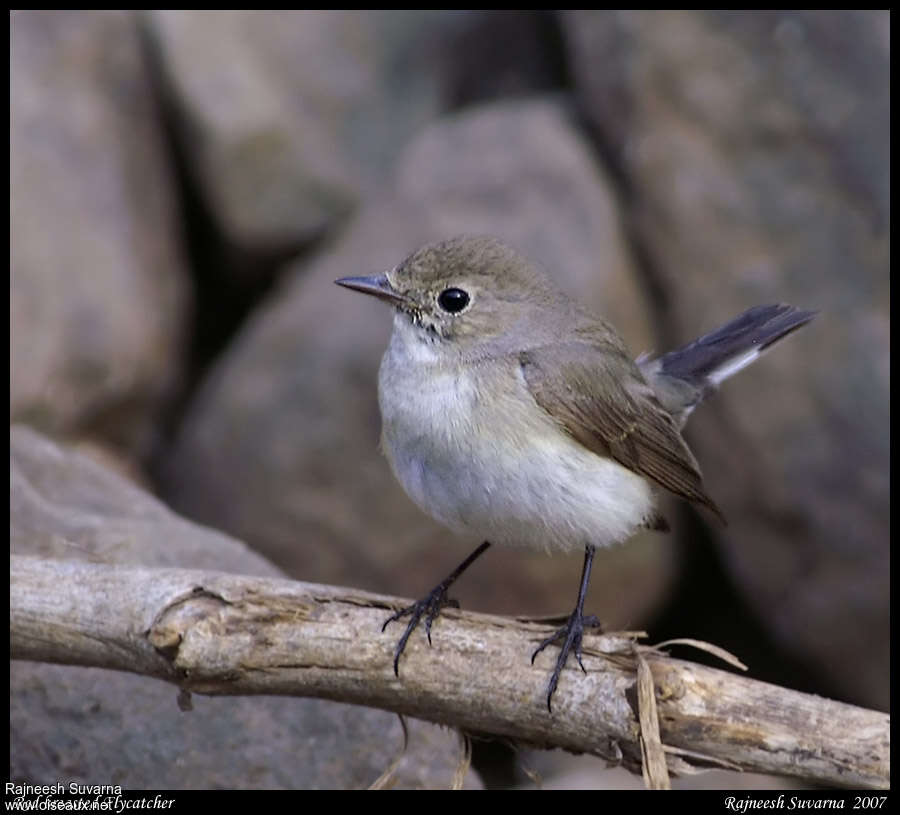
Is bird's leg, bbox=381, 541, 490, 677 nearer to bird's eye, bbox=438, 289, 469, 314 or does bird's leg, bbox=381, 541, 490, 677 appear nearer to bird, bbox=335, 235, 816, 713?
bird, bbox=335, 235, 816, 713

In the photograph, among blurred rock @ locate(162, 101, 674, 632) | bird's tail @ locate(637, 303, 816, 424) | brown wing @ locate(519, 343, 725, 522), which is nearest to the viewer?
brown wing @ locate(519, 343, 725, 522)

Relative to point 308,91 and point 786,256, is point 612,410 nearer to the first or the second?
point 786,256

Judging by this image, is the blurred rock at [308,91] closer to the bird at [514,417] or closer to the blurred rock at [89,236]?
the blurred rock at [89,236]

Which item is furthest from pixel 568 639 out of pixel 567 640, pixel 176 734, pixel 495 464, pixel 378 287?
pixel 176 734

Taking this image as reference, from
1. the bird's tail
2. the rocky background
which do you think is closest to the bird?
the bird's tail

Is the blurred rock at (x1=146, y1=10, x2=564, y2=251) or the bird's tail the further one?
the blurred rock at (x1=146, y1=10, x2=564, y2=251)
